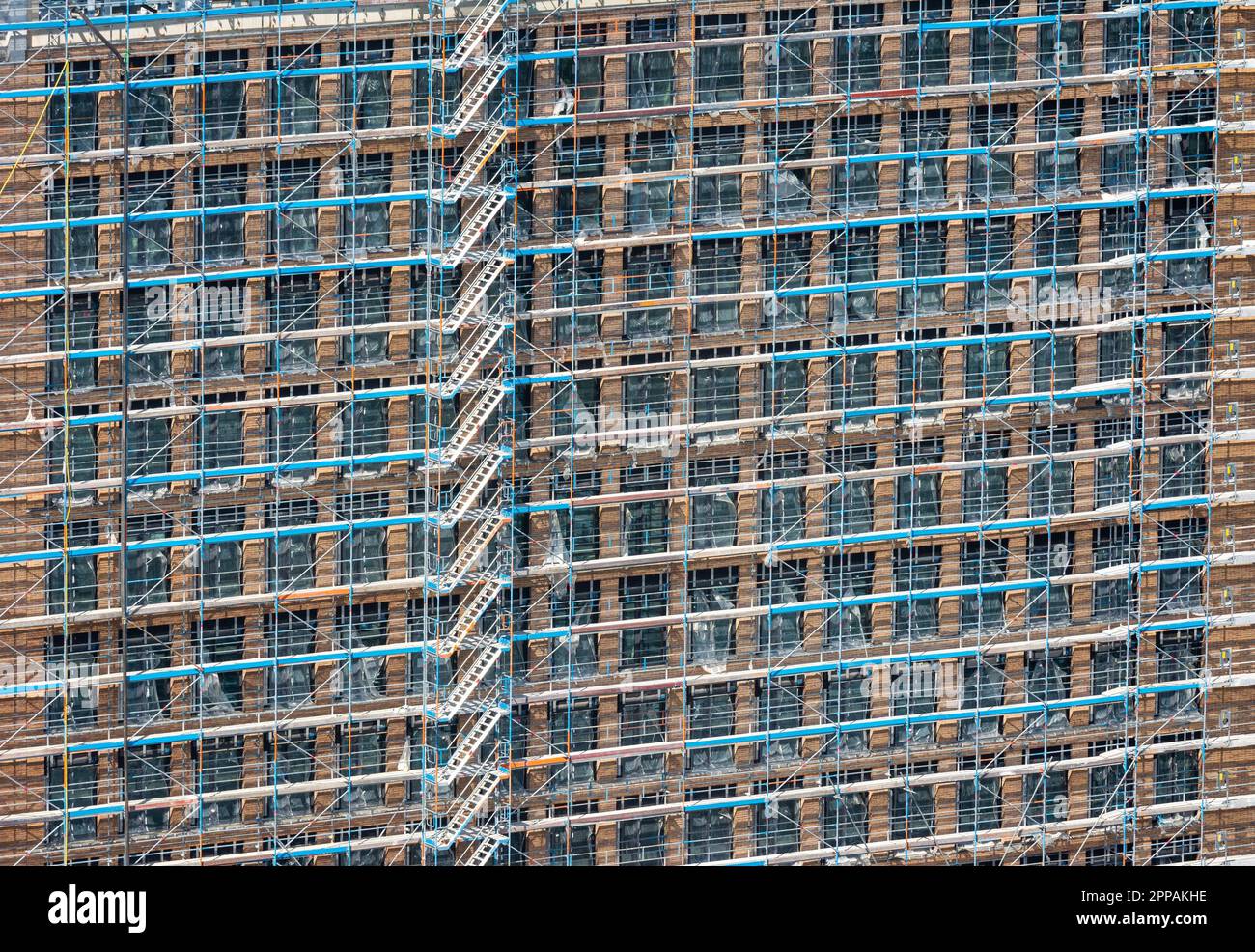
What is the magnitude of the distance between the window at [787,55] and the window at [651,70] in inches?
50.4

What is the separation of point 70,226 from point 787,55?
969 cm

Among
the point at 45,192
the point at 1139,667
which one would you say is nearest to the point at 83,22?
the point at 45,192

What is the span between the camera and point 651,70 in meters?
35.4

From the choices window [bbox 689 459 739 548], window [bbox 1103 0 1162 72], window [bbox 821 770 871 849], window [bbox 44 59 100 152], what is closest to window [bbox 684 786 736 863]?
window [bbox 821 770 871 849]

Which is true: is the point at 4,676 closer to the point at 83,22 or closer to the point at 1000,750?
the point at 83,22

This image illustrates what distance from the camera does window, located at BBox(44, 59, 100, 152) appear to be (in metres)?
34.2

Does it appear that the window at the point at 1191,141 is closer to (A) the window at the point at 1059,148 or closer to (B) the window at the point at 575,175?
(A) the window at the point at 1059,148

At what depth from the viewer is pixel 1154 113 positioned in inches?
1447

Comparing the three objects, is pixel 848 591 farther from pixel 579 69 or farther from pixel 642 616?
pixel 579 69

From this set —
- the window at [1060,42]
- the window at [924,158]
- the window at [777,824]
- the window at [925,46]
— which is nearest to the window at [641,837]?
the window at [777,824]

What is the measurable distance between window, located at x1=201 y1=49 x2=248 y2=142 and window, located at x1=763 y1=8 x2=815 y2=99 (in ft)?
22.7

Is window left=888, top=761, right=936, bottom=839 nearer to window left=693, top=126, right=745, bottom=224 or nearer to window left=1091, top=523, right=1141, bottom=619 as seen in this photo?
window left=1091, top=523, right=1141, bottom=619

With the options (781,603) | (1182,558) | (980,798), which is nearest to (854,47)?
(781,603)

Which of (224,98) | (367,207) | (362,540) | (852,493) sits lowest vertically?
(362,540)
